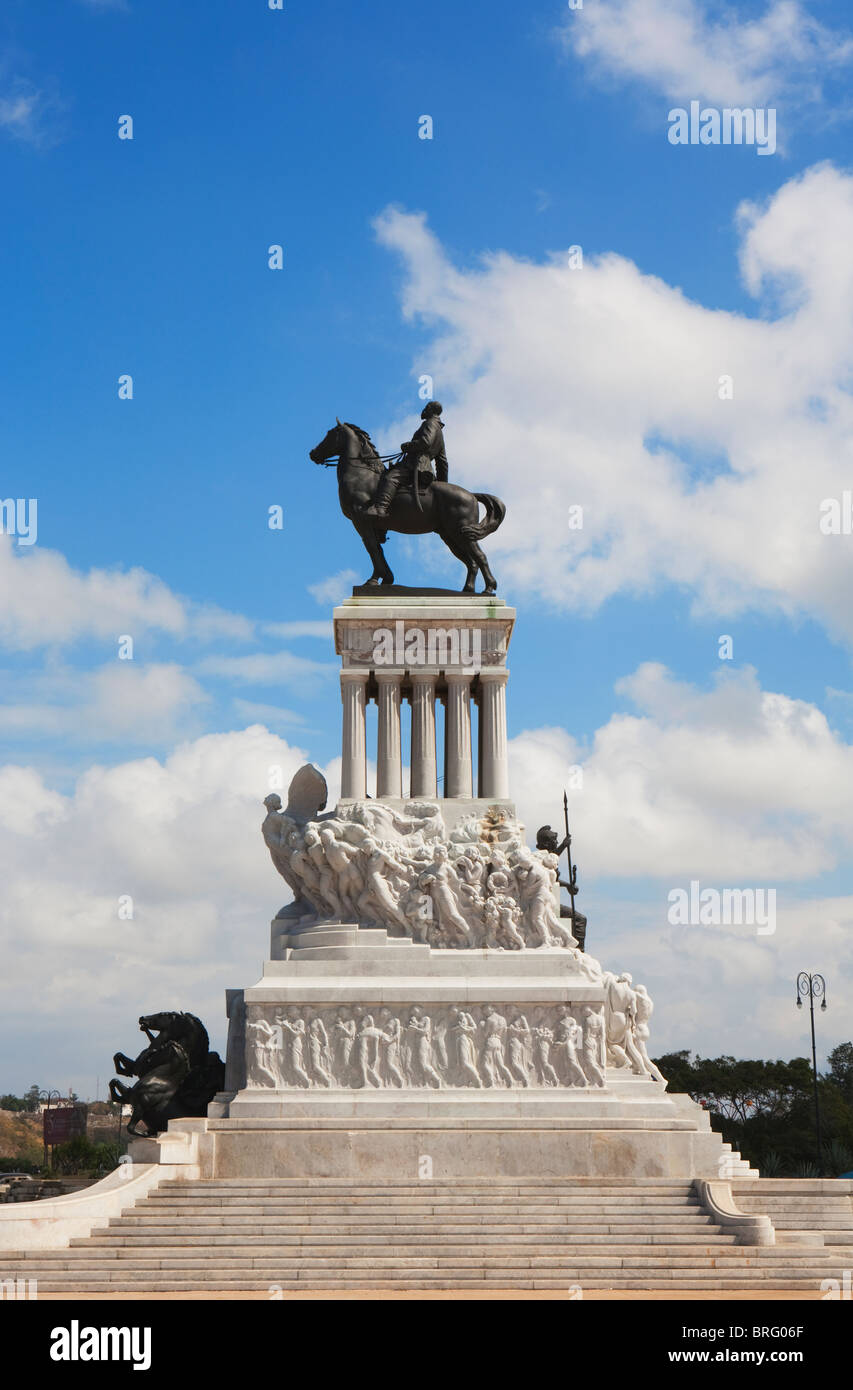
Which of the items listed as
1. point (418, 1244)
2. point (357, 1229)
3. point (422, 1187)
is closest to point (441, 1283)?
point (418, 1244)

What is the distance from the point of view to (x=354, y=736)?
33031mm

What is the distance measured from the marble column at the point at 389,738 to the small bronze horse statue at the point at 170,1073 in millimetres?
6484

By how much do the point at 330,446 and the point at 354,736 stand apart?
24.2 feet

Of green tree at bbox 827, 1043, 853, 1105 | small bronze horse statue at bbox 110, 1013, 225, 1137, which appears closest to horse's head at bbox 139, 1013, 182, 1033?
small bronze horse statue at bbox 110, 1013, 225, 1137

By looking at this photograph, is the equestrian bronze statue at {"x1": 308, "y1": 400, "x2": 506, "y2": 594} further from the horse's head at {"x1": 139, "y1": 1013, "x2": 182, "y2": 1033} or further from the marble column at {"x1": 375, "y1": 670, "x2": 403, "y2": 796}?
the horse's head at {"x1": 139, "y1": 1013, "x2": 182, "y2": 1033}

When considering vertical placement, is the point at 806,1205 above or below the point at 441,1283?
below

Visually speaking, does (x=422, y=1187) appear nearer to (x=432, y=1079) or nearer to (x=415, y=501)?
(x=432, y=1079)

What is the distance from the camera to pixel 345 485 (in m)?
35.1

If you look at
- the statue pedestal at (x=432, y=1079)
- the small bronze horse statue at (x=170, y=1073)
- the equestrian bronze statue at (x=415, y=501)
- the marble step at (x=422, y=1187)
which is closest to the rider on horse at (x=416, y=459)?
the equestrian bronze statue at (x=415, y=501)

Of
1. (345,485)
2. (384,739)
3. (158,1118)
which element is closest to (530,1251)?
(158,1118)

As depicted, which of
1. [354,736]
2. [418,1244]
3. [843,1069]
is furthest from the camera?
[843,1069]

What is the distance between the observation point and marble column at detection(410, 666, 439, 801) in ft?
108
